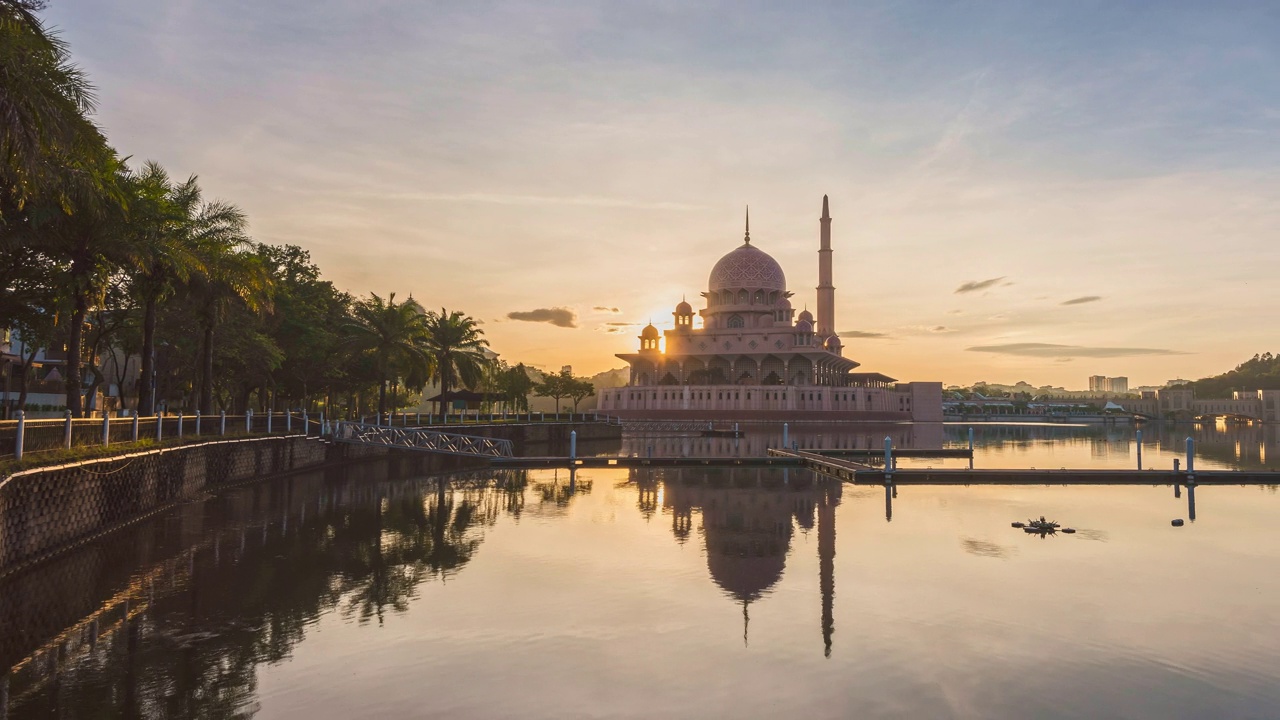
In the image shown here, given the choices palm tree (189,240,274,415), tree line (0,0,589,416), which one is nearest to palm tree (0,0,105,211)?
tree line (0,0,589,416)

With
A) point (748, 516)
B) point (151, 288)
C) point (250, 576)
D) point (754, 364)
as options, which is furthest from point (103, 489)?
point (754, 364)

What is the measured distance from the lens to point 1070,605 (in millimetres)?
13102

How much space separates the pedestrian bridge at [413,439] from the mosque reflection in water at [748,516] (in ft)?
30.5

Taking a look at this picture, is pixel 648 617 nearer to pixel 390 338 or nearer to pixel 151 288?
pixel 151 288

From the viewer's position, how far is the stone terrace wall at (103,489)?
48.9 ft

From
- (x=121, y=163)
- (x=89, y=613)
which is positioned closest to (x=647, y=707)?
(x=89, y=613)

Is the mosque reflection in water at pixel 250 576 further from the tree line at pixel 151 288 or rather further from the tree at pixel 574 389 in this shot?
the tree at pixel 574 389

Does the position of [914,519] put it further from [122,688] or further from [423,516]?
[122,688]

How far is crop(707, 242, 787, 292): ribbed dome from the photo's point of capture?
4198 inches

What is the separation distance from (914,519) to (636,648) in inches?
521

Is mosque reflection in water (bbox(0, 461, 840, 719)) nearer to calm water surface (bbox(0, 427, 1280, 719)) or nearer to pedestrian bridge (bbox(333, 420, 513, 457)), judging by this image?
calm water surface (bbox(0, 427, 1280, 719))

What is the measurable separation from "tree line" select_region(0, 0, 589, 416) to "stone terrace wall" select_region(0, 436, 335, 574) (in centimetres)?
323

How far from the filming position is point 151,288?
28.4 metres

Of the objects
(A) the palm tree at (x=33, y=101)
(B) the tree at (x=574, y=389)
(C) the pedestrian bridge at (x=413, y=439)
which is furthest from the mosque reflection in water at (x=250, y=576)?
(B) the tree at (x=574, y=389)
